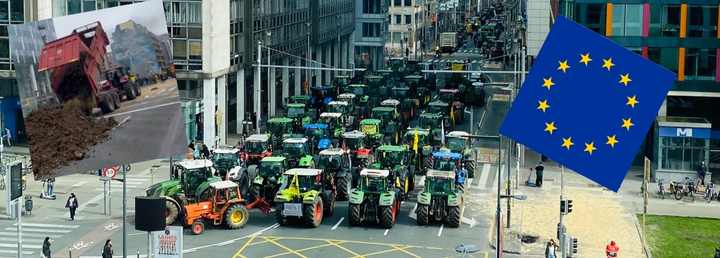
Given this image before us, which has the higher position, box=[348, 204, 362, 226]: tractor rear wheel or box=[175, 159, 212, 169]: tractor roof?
box=[175, 159, 212, 169]: tractor roof

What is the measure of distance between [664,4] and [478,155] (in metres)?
15.9

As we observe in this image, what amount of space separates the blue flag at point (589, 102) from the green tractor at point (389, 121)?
48616mm

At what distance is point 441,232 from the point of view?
57.6 meters

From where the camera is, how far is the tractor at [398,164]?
211 feet

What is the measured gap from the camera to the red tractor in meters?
30.5

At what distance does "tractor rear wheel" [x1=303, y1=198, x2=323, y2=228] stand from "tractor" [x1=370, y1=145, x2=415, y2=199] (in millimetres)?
6543

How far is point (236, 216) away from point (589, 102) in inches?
1108

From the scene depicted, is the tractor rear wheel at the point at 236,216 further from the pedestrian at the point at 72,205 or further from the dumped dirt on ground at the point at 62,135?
the dumped dirt on ground at the point at 62,135

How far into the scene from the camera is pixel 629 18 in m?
83.1

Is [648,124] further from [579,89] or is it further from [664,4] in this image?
[664,4]

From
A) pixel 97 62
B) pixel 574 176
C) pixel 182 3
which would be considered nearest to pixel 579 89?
pixel 97 62

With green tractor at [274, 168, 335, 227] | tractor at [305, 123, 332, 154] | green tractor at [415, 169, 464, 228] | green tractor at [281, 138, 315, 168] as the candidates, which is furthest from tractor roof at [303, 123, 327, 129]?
green tractor at [415, 169, 464, 228]

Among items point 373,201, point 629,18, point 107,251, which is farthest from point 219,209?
point 629,18

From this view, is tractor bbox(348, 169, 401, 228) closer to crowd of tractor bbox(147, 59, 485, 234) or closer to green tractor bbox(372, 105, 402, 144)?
crowd of tractor bbox(147, 59, 485, 234)
